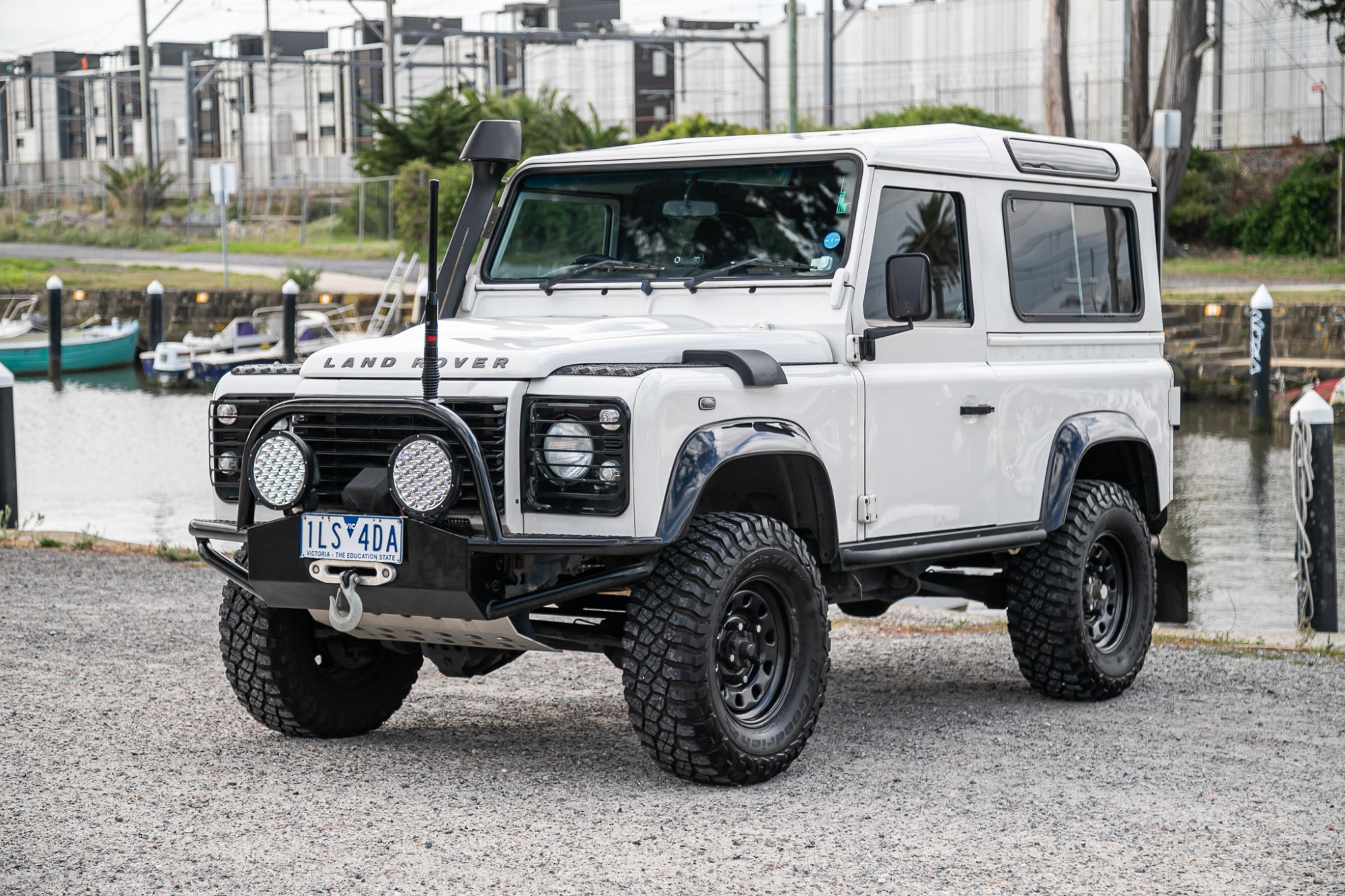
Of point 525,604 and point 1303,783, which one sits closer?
point 525,604

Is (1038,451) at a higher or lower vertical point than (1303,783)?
higher

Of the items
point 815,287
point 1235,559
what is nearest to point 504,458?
point 815,287

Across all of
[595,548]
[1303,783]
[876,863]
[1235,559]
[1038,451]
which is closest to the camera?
[876,863]

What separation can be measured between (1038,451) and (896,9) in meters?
54.5

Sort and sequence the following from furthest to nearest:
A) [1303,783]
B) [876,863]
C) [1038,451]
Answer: [1038,451] → [1303,783] → [876,863]

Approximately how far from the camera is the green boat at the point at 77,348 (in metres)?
33.2

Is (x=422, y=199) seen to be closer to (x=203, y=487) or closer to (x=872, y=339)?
(x=203, y=487)

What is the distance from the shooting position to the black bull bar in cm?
505

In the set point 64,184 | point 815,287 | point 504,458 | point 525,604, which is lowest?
point 525,604

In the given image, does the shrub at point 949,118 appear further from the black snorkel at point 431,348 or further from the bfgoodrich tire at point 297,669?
the black snorkel at point 431,348

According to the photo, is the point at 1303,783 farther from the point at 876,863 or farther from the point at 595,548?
the point at 595,548

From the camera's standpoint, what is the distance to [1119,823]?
5121mm

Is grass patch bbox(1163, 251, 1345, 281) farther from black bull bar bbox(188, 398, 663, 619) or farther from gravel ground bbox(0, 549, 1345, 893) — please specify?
black bull bar bbox(188, 398, 663, 619)

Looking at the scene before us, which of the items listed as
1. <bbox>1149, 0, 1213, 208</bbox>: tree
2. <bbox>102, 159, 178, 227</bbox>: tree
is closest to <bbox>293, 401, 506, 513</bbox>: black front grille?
<bbox>1149, 0, 1213, 208</bbox>: tree
